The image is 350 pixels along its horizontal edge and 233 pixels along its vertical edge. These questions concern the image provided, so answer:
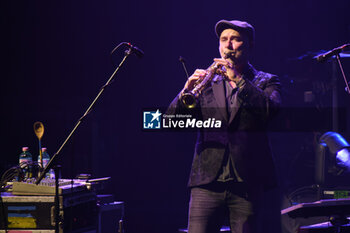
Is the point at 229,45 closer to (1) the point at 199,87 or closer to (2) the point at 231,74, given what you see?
(2) the point at 231,74

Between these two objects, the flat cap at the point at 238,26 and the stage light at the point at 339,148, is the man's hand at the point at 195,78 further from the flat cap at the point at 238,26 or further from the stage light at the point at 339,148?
the stage light at the point at 339,148

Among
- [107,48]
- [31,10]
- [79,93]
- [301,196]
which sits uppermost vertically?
[31,10]

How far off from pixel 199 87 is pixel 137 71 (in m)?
3.73

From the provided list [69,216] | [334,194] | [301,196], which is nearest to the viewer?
[69,216]

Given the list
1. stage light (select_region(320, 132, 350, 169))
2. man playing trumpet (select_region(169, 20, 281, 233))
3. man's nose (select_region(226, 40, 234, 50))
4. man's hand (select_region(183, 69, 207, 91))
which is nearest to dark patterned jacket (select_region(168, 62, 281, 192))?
man playing trumpet (select_region(169, 20, 281, 233))

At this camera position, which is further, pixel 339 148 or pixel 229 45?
pixel 339 148

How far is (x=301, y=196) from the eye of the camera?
4.67 m

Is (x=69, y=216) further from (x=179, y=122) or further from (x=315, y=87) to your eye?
(x=315, y=87)

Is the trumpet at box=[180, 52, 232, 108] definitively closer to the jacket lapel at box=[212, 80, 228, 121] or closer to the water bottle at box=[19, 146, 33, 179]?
the jacket lapel at box=[212, 80, 228, 121]

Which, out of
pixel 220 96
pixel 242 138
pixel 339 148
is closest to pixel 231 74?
pixel 220 96

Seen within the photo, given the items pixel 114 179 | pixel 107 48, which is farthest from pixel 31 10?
pixel 114 179

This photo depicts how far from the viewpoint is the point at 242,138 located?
2.62 metres

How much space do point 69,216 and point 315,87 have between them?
3.89m

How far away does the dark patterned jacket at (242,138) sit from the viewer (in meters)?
2.58
